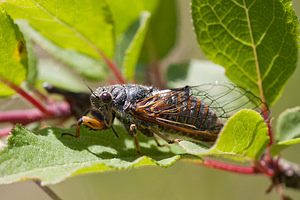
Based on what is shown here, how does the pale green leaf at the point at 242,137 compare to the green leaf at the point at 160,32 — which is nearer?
the pale green leaf at the point at 242,137

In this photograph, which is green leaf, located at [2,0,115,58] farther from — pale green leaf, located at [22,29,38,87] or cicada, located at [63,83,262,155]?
cicada, located at [63,83,262,155]

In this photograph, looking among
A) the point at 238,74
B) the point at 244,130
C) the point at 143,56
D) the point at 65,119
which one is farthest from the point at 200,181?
the point at 244,130

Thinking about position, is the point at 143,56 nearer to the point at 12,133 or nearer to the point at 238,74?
the point at 238,74

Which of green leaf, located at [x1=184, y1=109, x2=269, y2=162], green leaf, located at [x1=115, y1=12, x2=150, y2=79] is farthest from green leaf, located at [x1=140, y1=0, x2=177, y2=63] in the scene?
green leaf, located at [x1=184, y1=109, x2=269, y2=162]

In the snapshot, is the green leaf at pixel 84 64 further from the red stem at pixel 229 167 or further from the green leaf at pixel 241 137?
the green leaf at pixel 241 137

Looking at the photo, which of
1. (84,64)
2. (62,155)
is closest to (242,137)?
(62,155)

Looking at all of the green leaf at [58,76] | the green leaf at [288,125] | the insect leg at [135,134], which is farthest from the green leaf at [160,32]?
the green leaf at [288,125]
